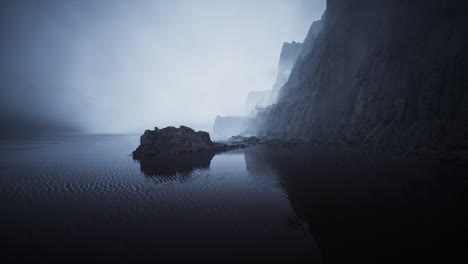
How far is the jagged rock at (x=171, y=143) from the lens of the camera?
182 ft

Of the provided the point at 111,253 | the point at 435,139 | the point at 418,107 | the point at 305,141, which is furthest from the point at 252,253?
the point at 305,141

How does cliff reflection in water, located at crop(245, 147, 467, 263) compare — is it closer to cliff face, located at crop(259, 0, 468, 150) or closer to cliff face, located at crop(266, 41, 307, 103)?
cliff face, located at crop(259, 0, 468, 150)

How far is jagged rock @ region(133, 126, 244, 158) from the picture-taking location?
5556 centimetres

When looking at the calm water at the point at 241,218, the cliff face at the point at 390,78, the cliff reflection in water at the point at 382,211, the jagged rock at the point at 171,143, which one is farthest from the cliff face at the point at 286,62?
the calm water at the point at 241,218

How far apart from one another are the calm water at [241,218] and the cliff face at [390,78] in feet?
69.1

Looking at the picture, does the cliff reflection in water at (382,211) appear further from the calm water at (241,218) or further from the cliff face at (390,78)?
the cliff face at (390,78)

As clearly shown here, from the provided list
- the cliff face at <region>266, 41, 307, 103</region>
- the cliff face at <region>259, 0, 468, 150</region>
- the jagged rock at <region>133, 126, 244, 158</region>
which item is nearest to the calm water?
the cliff face at <region>259, 0, 468, 150</region>

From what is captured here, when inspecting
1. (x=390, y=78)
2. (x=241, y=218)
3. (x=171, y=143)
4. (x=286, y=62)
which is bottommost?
(x=241, y=218)

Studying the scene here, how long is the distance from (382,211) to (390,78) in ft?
174

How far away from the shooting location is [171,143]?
190 feet

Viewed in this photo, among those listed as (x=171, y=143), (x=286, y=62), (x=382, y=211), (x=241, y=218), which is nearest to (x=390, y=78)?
(x=382, y=211)

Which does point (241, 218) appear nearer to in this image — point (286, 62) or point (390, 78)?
point (390, 78)

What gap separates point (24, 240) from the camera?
40.3 ft

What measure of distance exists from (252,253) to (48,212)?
59.5 feet
